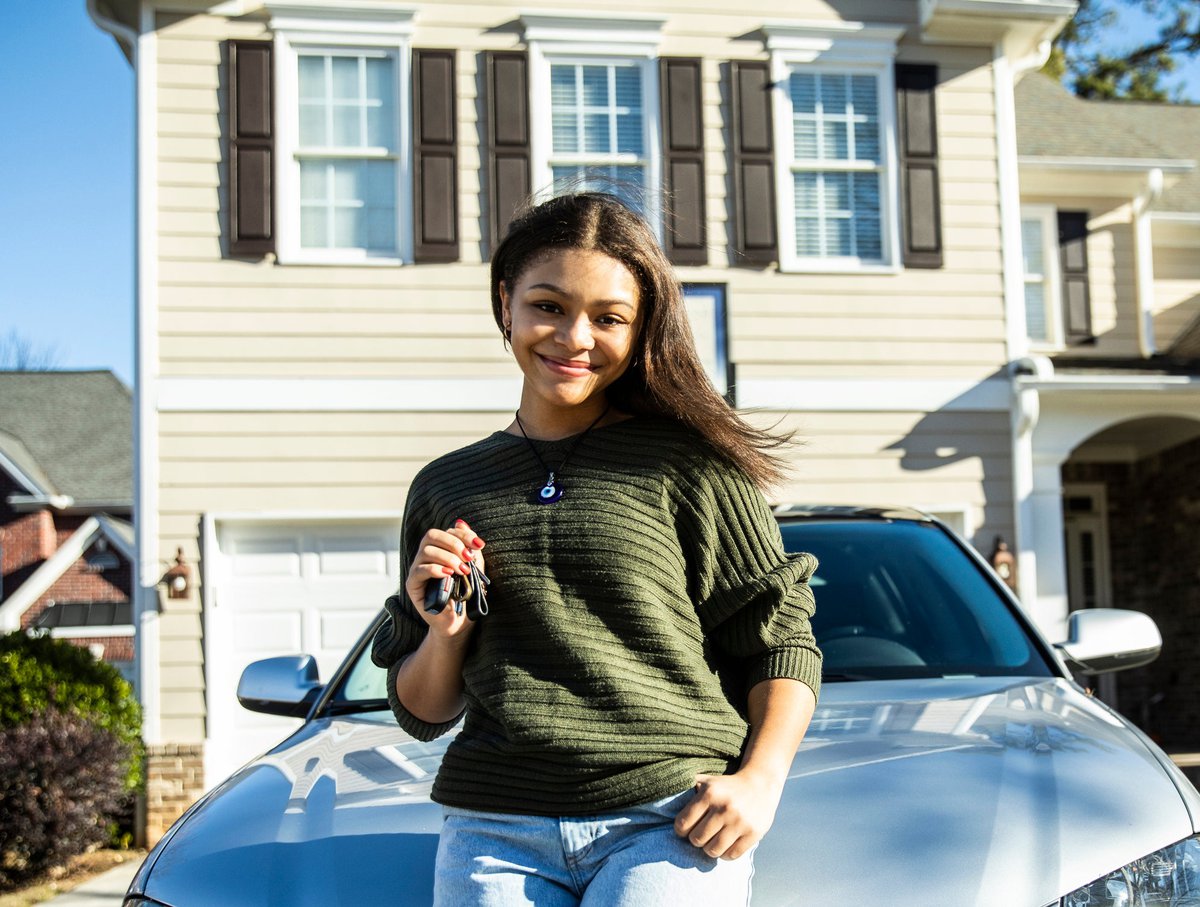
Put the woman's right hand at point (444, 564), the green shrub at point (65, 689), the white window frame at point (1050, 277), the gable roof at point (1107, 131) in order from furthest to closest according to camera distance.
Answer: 1. the gable roof at point (1107, 131)
2. the white window frame at point (1050, 277)
3. the green shrub at point (65, 689)
4. the woman's right hand at point (444, 564)

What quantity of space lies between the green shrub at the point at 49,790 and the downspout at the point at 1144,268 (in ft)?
33.8

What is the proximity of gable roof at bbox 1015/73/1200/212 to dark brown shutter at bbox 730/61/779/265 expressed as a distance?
3693mm

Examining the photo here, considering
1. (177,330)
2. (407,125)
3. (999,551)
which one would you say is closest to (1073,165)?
(999,551)

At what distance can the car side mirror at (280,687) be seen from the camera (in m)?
3.38

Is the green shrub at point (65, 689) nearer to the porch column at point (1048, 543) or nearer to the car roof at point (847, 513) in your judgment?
the car roof at point (847, 513)

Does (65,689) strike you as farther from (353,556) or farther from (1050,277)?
(1050,277)

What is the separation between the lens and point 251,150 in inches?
375

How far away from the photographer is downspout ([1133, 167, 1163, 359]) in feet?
41.7

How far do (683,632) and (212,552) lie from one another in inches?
322

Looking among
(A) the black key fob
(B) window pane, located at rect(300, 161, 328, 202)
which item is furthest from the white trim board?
(A) the black key fob

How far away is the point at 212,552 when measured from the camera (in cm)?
926

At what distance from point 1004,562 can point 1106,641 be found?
6.70 meters

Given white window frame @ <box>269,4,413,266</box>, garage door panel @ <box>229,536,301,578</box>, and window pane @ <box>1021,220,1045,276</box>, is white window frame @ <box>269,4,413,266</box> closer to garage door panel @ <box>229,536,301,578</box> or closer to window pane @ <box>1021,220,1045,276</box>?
garage door panel @ <box>229,536,301,578</box>

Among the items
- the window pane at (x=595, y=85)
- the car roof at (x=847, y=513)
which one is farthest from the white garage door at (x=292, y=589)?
the car roof at (x=847, y=513)
